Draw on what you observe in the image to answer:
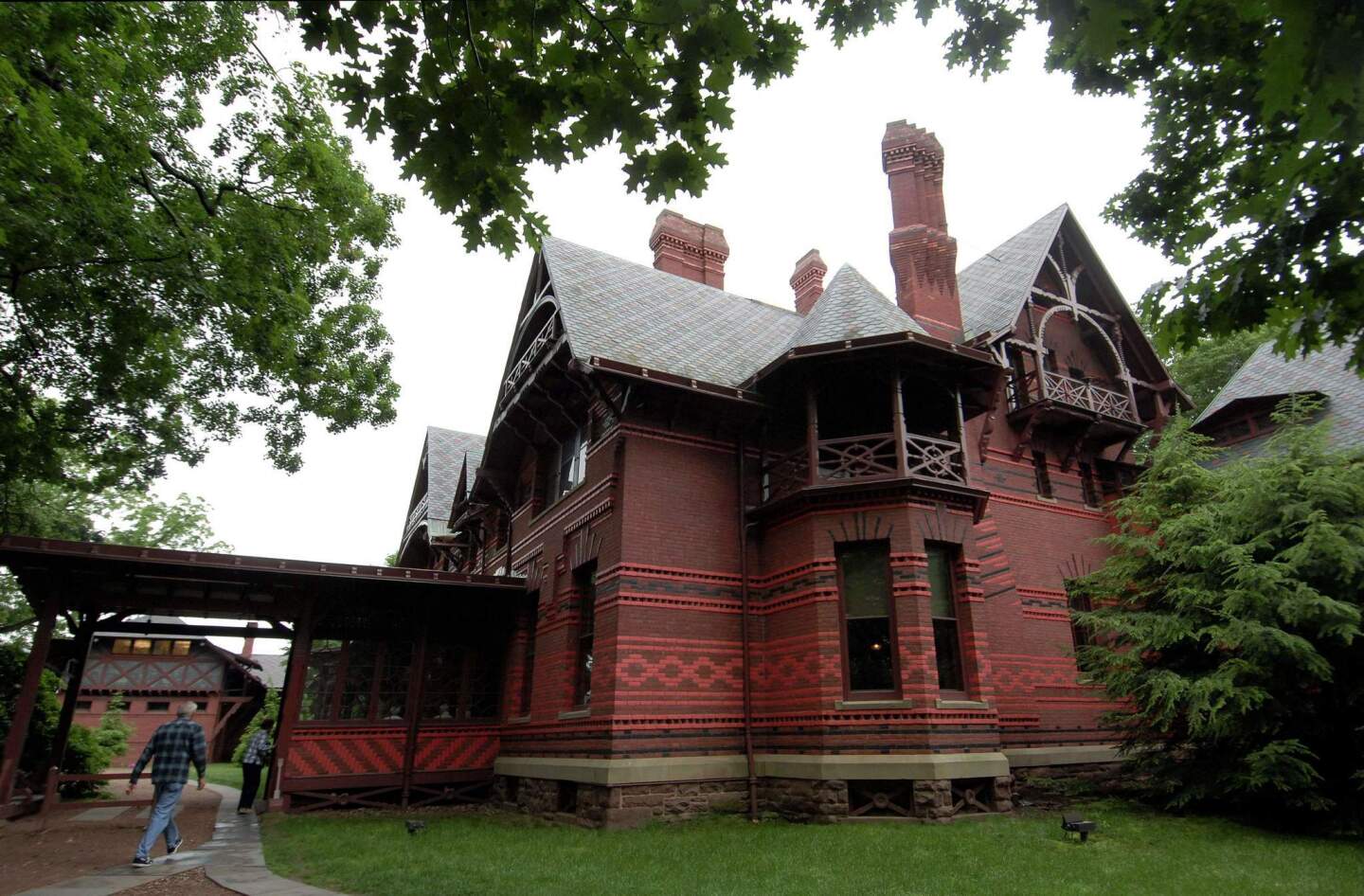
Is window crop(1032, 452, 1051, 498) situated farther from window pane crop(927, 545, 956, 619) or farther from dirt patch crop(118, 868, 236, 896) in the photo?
dirt patch crop(118, 868, 236, 896)

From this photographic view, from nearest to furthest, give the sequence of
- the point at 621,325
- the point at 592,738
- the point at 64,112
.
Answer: the point at 64,112
the point at 592,738
the point at 621,325

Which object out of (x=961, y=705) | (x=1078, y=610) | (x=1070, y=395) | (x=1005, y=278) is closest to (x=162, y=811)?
(x=961, y=705)

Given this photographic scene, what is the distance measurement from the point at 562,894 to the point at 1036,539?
1209cm

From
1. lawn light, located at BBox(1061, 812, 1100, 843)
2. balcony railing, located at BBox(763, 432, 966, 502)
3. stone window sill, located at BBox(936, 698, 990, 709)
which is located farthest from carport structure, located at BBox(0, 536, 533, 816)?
lawn light, located at BBox(1061, 812, 1100, 843)

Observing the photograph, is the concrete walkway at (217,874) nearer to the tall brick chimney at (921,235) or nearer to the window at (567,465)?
the window at (567,465)

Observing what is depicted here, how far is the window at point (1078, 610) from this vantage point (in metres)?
15.2

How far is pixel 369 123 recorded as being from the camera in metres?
4.34

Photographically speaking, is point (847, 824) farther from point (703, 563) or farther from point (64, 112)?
point (64, 112)

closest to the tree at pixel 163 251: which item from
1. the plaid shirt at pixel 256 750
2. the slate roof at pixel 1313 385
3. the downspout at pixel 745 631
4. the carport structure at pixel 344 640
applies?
the carport structure at pixel 344 640

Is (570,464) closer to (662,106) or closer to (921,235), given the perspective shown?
(921,235)

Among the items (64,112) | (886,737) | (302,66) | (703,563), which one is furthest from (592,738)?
(302,66)

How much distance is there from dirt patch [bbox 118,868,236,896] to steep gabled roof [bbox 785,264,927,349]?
32.2 feet

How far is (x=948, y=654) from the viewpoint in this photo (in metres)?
12.0

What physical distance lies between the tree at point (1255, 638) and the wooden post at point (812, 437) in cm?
476
